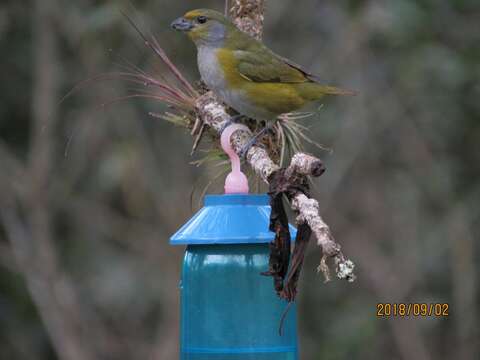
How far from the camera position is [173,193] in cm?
781

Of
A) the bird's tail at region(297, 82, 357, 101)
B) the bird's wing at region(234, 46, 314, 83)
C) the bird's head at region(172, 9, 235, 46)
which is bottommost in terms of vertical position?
the bird's tail at region(297, 82, 357, 101)

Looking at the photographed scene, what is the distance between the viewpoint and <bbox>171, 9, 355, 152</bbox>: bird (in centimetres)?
372

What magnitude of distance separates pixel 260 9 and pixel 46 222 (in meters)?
4.13

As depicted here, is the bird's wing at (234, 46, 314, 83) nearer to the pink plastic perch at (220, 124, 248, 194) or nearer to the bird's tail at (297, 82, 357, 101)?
the bird's tail at (297, 82, 357, 101)

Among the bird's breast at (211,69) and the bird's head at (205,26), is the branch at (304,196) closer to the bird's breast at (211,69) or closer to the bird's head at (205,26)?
the bird's breast at (211,69)

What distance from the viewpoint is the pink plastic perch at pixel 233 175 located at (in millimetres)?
3127

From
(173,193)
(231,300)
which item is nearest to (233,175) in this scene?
(231,300)

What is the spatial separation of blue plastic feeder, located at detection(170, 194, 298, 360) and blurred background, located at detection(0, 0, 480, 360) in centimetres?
350

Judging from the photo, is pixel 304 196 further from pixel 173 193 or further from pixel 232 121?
pixel 173 193

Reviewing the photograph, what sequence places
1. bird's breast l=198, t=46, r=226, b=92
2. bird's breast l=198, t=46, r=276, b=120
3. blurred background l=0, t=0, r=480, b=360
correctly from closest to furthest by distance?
bird's breast l=198, t=46, r=276, b=120
bird's breast l=198, t=46, r=226, b=92
blurred background l=0, t=0, r=480, b=360

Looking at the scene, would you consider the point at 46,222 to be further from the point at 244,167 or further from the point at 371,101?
the point at 244,167
